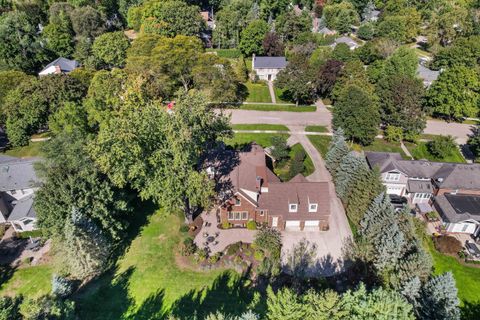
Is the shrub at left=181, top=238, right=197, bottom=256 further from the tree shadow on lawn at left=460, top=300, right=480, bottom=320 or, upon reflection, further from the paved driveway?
the paved driveway

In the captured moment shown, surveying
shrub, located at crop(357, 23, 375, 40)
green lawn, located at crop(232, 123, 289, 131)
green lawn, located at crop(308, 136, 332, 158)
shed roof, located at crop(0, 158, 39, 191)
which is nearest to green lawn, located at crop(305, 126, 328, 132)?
green lawn, located at crop(308, 136, 332, 158)

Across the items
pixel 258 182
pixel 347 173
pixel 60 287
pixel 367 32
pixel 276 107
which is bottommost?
pixel 276 107

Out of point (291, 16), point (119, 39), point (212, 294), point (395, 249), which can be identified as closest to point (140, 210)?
point (212, 294)

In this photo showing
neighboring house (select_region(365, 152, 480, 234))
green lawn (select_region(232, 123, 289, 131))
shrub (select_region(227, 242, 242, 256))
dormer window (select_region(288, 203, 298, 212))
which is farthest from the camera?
green lawn (select_region(232, 123, 289, 131))

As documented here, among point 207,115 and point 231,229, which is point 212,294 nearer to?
point 231,229

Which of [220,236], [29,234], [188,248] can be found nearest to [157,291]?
[188,248]

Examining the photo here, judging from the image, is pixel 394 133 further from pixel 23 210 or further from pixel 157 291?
pixel 23 210
